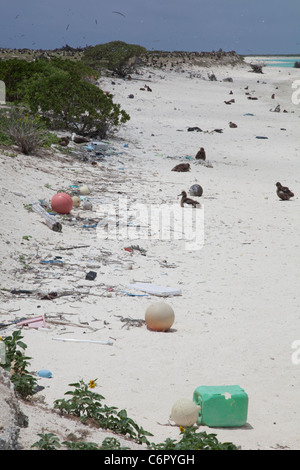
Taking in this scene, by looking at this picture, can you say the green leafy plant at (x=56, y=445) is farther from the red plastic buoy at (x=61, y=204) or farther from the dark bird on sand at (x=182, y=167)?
the dark bird on sand at (x=182, y=167)

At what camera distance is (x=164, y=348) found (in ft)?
18.3

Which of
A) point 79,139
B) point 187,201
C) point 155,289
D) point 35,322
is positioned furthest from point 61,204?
point 79,139

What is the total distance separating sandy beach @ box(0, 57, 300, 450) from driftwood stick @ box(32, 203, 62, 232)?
7.7 inches

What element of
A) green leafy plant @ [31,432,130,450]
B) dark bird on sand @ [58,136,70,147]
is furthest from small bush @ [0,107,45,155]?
green leafy plant @ [31,432,130,450]

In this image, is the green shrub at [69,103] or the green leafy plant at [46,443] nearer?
the green leafy plant at [46,443]

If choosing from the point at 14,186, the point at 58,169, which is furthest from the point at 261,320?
the point at 58,169

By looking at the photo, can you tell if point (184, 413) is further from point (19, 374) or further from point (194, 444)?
point (19, 374)

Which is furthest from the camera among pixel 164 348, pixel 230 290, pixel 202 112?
pixel 202 112

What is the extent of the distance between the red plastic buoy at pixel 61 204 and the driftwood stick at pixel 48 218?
0.28 meters

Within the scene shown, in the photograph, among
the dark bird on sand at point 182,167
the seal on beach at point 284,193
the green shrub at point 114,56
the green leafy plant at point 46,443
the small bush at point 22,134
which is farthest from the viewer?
the green shrub at point 114,56

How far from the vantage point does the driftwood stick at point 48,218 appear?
30.2ft

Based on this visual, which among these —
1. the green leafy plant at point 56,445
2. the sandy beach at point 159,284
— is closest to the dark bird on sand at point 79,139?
the sandy beach at point 159,284
